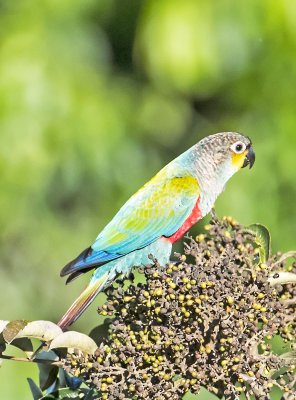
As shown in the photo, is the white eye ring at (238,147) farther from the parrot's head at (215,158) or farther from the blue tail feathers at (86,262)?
the blue tail feathers at (86,262)

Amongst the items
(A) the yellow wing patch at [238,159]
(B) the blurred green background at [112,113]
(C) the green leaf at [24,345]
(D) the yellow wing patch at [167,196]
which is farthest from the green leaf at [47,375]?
(B) the blurred green background at [112,113]

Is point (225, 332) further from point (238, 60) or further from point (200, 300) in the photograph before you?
point (238, 60)

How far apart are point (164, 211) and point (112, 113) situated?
2.49 metres

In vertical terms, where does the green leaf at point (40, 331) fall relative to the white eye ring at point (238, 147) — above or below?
below

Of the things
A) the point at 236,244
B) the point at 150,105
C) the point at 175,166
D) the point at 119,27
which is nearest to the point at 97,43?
the point at 119,27

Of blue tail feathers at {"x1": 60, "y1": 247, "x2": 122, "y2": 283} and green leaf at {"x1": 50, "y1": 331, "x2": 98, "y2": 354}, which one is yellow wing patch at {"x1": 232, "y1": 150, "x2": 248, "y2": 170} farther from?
green leaf at {"x1": 50, "y1": 331, "x2": 98, "y2": 354}

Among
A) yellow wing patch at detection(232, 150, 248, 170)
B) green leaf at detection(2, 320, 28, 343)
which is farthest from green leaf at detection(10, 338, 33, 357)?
yellow wing patch at detection(232, 150, 248, 170)

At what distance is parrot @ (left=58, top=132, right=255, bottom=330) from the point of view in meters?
2.82

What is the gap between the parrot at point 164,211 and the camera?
2816mm

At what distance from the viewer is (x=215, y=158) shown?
3.04m

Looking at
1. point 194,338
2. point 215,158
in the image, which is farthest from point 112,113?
point 194,338

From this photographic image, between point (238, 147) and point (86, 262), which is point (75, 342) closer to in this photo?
point (86, 262)

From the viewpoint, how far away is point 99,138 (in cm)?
516

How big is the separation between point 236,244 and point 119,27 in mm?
4031
